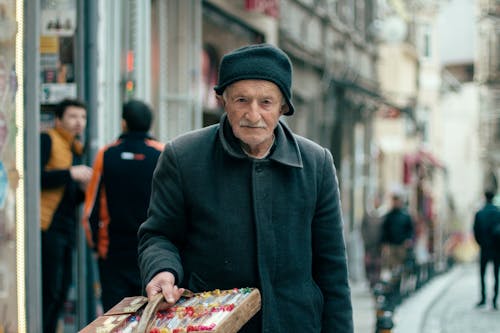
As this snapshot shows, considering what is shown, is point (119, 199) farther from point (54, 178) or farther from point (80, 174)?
point (54, 178)

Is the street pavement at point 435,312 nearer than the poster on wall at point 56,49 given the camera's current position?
No

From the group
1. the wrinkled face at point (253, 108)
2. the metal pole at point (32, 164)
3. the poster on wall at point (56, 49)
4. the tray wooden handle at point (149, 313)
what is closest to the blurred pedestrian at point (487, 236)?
the poster on wall at point (56, 49)

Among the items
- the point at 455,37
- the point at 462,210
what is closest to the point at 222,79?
the point at 455,37

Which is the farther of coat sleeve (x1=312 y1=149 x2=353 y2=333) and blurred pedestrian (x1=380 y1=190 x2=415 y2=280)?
blurred pedestrian (x1=380 y1=190 x2=415 y2=280)

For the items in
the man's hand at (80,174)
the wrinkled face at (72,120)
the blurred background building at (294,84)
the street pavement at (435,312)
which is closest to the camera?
the blurred background building at (294,84)

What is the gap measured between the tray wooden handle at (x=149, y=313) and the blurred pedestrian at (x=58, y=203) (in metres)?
3.93

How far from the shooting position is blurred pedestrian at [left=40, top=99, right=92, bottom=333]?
23.4ft

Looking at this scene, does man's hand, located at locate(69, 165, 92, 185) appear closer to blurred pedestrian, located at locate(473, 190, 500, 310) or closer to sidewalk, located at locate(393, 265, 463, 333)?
sidewalk, located at locate(393, 265, 463, 333)

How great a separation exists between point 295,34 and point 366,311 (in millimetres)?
6722

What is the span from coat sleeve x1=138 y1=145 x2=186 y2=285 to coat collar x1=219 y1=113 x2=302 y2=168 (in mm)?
185

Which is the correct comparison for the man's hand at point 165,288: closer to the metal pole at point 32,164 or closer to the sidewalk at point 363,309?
the metal pole at point 32,164

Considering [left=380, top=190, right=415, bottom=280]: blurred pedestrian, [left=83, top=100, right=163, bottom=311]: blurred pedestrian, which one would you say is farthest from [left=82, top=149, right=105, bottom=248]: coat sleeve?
[left=380, top=190, right=415, bottom=280]: blurred pedestrian

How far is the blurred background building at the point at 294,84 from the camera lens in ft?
22.1

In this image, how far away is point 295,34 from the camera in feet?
64.3
